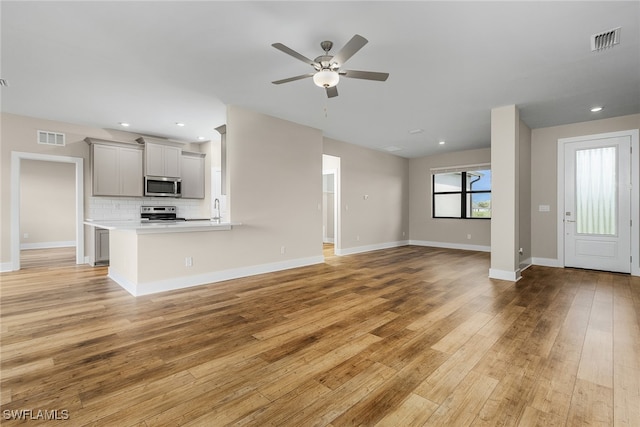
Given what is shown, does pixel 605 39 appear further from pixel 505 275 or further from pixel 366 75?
pixel 505 275

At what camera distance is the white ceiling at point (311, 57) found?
7.74ft

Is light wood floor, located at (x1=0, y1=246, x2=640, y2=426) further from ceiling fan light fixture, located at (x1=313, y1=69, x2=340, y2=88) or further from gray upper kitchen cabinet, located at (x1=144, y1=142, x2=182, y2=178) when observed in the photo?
gray upper kitchen cabinet, located at (x1=144, y1=142, x2=182, y2=178)

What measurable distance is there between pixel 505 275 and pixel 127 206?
7.48 metres

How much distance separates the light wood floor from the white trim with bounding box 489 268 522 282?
355mm

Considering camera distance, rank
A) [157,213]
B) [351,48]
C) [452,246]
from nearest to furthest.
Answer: [351,48], [157,213], [452,246]

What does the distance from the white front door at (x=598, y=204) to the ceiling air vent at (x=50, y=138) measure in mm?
9707

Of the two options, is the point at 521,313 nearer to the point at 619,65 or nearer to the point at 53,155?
the point at 619,65

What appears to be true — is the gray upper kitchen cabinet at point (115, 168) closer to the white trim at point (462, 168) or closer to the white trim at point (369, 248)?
the white trim at point (369, 248)

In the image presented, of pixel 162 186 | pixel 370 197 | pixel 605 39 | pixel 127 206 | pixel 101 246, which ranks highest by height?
pixel 605 39

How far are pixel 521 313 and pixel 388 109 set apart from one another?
11.2 ft

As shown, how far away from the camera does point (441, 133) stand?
616 centimetres

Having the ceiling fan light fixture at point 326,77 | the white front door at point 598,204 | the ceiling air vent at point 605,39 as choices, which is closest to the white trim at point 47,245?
the ceiling fan light fixture at point 326,77

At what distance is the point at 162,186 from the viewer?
6.42 meters

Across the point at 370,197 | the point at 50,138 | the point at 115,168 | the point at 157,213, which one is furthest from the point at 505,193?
the point at 50,138
